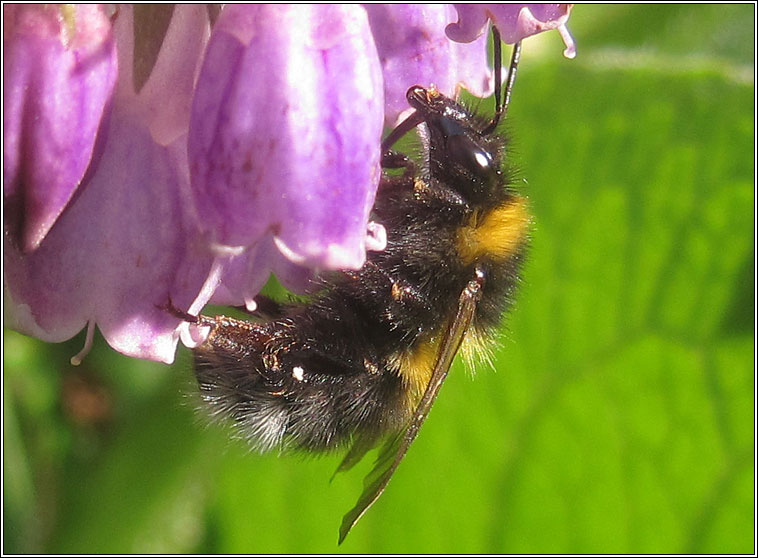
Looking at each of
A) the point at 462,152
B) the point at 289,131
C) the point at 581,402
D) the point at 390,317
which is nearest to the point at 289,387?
the point at 390,317

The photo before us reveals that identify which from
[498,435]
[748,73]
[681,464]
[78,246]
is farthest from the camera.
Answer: [498,435]

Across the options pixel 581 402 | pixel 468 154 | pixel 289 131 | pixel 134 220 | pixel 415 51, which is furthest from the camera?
pixel 581 402

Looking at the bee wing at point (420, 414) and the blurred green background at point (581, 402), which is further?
the blurred green background at point (581, 402)

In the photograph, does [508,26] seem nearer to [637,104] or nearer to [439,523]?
[637,104]

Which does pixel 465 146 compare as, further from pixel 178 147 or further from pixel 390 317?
pixel 178 147

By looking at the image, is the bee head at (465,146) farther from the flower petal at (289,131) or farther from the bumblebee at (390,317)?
the flower petal at (289,131)

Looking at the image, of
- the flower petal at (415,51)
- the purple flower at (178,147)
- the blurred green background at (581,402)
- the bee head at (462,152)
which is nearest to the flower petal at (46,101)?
the purple flower at (178,147)

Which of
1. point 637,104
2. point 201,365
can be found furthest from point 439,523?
point 201,365
